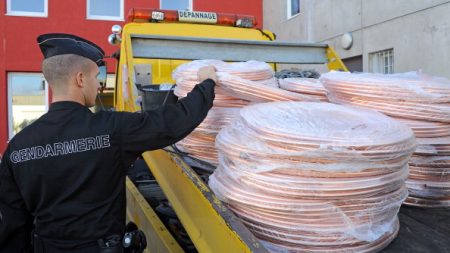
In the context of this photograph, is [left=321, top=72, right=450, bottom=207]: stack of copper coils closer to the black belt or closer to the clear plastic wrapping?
the clear plastic wrapping

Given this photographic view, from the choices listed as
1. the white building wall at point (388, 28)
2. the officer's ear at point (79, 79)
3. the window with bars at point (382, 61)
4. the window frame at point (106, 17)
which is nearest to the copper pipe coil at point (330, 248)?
the officer's ear at point (79, 79)

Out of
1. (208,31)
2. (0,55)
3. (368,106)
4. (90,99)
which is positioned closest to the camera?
(90,99)

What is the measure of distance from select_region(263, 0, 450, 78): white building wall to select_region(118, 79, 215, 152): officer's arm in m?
6.64

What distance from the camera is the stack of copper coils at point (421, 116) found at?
2.35m

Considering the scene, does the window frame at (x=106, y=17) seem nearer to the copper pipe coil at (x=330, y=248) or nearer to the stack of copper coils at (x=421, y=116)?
the stack of copper coils at (x=421, y=116)

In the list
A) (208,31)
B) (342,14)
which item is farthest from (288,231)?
(342,14)

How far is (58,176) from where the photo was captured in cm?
200

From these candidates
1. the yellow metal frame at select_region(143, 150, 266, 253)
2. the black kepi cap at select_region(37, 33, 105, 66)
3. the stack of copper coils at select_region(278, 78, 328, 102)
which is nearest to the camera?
the yellow metal frame at select_region(143, 150, 266, 253)

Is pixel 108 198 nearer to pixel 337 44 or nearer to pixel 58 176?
pixel 58 176

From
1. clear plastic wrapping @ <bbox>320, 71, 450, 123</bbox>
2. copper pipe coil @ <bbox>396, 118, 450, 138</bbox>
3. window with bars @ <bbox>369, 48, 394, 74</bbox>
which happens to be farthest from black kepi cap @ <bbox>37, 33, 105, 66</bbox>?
window with bars @ <bbox>369, 48, 394, 74</bbox>

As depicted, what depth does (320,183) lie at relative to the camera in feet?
6.00

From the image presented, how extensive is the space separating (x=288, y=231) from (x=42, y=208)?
1.13 metres

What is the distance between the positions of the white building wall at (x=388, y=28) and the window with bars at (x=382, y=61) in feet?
0.42

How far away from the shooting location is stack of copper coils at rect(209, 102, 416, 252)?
1.83 metres
